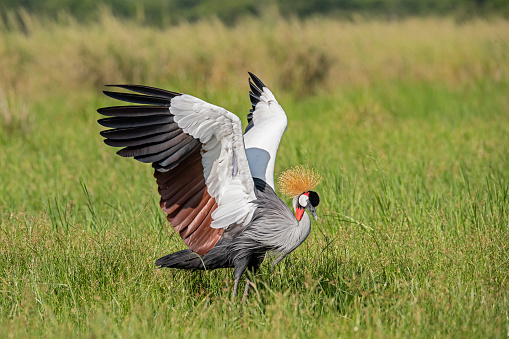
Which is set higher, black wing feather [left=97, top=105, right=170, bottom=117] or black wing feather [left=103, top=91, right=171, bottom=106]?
black wing feather [left=103, top=91, right=171, bottom=106]

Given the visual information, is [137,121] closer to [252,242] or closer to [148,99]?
[148,99]

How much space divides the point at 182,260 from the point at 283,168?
2129 millimetres

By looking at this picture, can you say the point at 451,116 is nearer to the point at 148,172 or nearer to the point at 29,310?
the point at 148,172

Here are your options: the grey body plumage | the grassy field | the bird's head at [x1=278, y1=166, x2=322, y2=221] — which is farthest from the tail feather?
the bird's head at [x1=278, y1=166, x2=322, y2=221]

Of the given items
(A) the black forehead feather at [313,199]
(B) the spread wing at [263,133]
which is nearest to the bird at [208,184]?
(A) the black forehead feather at [313,199]

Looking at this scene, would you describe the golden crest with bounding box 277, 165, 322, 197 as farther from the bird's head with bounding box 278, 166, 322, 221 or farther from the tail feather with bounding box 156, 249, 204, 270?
the tail feather with bounding box 156, 249, 204, 270

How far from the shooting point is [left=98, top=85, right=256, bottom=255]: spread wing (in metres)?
2.84

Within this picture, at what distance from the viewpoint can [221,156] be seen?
9.78 feet

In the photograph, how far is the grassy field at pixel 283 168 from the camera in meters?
2.84

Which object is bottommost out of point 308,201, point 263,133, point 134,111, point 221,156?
point 308,201

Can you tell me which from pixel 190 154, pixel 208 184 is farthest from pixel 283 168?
pixel 190 154

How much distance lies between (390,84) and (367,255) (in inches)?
251

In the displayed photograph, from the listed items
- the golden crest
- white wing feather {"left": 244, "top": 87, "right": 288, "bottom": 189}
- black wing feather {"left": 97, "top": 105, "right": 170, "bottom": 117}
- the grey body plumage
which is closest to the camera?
black wing feather {"left": 97, "top": 105, "right": 170, "bottom": 117}

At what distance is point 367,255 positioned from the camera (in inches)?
136
